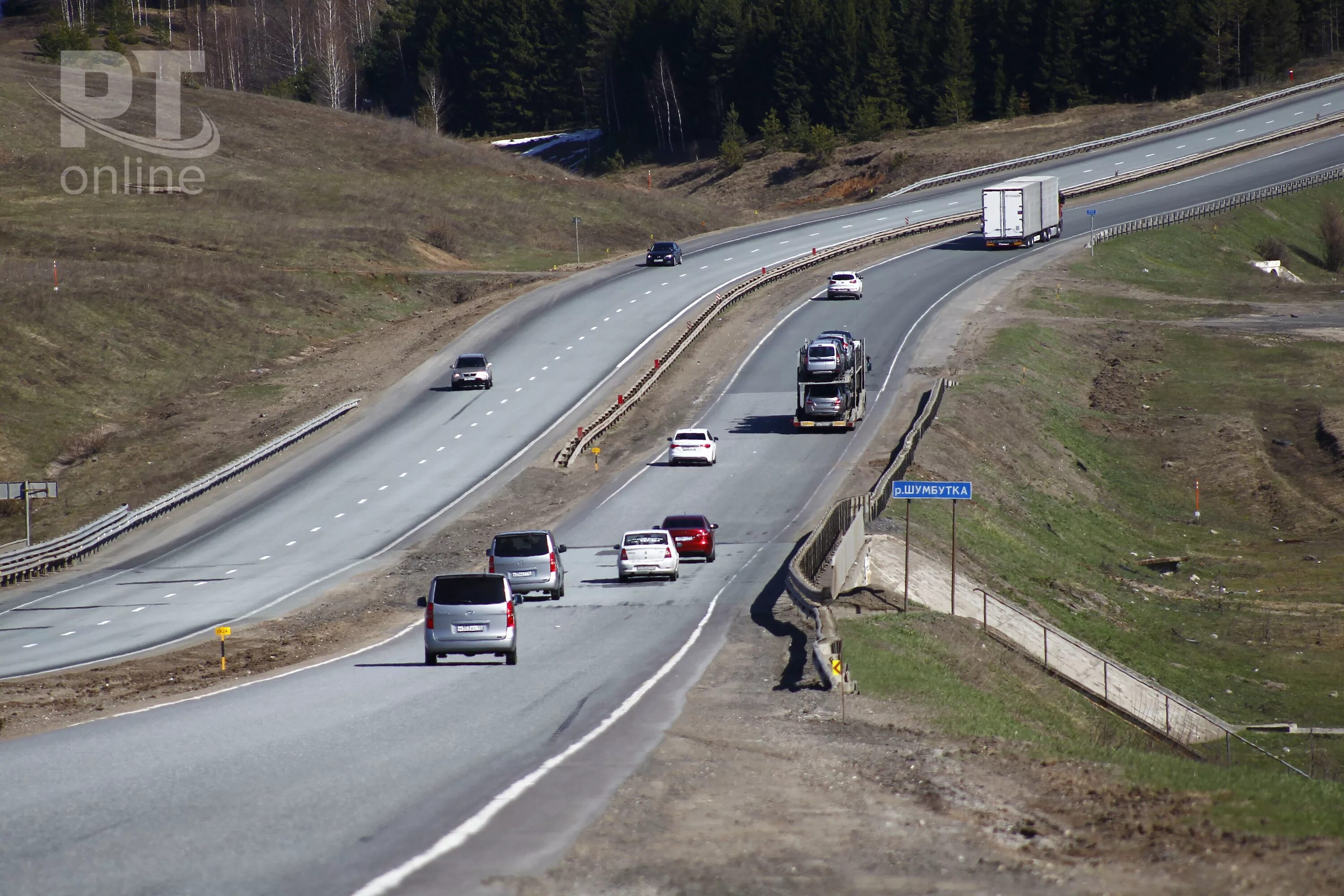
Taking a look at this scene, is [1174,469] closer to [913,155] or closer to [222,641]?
[222,641]

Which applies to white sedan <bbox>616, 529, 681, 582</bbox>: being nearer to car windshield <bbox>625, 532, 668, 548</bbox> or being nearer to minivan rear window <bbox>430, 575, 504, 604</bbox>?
car windshield <bbox>625, 532, 668, 548</bbox>

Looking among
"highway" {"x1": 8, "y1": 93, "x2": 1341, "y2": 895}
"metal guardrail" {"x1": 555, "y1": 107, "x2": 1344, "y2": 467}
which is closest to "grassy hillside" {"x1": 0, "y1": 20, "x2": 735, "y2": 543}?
"highway" {"x1": 8, "y1": 93, "x2": 1341, "y2": 895}

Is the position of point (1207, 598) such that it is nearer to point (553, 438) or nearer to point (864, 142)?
point (553, 438)

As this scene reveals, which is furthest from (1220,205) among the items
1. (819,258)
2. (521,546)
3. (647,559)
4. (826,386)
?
(521,546)

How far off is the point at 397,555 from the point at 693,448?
1383 cm

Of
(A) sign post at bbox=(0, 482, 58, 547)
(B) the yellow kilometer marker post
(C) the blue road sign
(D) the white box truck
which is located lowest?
(B) the yellow kilometer marker post

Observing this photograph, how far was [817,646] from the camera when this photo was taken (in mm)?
22516

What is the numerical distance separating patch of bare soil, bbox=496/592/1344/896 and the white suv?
63.6 metres

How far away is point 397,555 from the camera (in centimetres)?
4409

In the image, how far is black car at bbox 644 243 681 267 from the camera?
92500 mm

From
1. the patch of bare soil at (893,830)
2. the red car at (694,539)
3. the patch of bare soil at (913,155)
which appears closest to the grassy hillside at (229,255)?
the patch of bare soil at (913,155)

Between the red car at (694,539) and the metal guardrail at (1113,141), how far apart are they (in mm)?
80281

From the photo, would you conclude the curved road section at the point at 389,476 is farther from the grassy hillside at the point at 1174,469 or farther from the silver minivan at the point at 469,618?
the grassy hillside at the point at 1174,469

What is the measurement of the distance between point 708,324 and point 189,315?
27.5 meters
